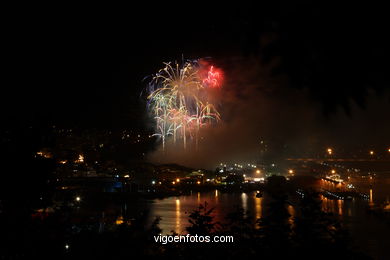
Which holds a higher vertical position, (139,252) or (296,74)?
(296,74)

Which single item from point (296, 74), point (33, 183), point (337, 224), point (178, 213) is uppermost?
point (296, 74)

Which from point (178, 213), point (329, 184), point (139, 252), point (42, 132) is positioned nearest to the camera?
point (139, 252)

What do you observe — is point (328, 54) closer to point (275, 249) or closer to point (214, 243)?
point (275, 249)

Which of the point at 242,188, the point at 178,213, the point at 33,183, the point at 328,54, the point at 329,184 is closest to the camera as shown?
the point at 328,54

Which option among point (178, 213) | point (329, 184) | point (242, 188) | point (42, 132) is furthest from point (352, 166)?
point (42, 132)

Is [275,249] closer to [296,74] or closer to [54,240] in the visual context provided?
→ [54,240]

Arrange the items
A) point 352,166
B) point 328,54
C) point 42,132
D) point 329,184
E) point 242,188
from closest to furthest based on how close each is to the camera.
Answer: point 328,54 < point 42,132 < point 242,188 < point 329,184 < point 352,166

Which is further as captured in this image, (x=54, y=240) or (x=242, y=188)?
(x=242, y=188)

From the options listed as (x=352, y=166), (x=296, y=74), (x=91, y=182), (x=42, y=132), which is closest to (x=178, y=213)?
(x=91, y=182)

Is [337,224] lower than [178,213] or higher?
higher
